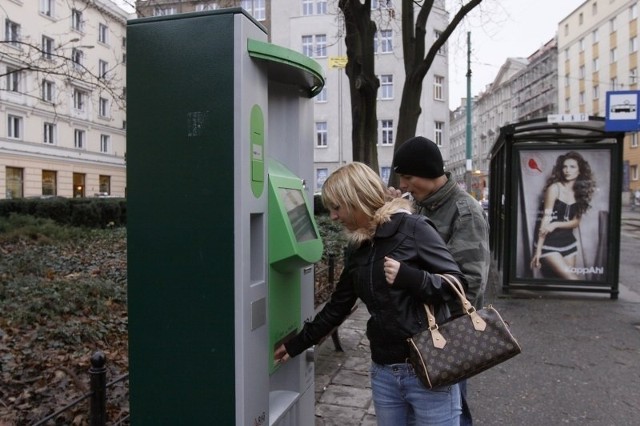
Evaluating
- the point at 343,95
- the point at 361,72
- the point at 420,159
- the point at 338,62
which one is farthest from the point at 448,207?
the point at 343,95

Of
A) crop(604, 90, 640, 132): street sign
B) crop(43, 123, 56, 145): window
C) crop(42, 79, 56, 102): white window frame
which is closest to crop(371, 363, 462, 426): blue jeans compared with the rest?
crop(604, 90, 640, 132): street sign

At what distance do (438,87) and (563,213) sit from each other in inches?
1225

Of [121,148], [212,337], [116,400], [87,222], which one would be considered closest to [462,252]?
[212,337]

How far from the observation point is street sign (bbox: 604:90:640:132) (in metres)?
7.15

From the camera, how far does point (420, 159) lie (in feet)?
8.05

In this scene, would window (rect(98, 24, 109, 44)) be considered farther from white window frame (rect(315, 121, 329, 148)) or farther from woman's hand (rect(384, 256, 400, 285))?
white window frame (rect(315, 121, 329, 148))

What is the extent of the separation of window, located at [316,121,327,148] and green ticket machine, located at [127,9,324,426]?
1363 inches

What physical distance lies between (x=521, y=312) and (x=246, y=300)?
19.2 ft

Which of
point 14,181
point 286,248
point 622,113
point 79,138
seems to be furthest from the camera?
point 79,138

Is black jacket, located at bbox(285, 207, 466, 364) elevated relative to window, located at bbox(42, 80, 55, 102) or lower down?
lower down

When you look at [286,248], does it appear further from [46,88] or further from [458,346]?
[46,88]

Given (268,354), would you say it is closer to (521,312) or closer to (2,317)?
(2,317)

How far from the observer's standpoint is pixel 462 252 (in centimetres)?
249

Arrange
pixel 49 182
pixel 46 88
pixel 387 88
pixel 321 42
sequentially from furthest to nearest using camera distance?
pixel 321 42
pixel 387 88
pixel 49 182
pixel 46 88
